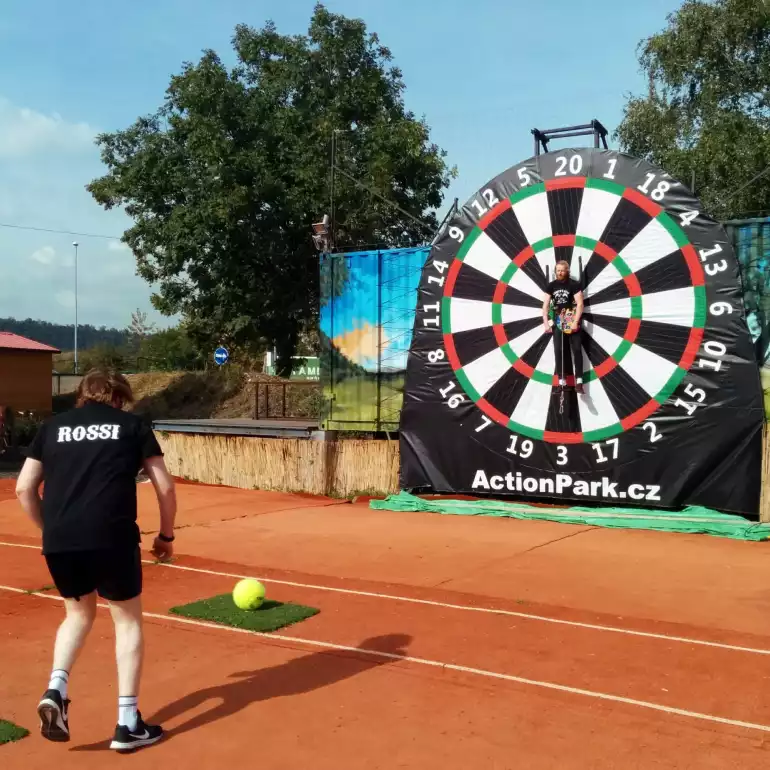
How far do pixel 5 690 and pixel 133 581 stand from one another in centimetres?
146

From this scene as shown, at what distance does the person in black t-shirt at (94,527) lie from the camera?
13.2 feet

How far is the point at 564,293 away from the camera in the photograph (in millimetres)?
11344

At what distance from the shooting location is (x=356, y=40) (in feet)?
82.5

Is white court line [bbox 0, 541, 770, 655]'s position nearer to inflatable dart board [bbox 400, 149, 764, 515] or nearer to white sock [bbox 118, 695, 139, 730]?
white sock [bbox 118, 695, 139, 730]

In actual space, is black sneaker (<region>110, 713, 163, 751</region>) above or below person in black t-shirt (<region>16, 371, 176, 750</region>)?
below

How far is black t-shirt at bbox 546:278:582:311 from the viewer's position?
11.3 m

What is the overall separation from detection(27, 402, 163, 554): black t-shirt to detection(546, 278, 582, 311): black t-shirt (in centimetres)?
806

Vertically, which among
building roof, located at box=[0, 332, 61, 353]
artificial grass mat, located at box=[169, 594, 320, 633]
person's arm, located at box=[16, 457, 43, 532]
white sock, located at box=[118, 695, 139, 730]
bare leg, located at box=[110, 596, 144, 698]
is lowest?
artificial grass mat, located at box=[169, 594, 320, 633]

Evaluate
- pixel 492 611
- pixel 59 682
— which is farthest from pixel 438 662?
pixel 59 682

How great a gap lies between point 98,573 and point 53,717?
2.17 ft

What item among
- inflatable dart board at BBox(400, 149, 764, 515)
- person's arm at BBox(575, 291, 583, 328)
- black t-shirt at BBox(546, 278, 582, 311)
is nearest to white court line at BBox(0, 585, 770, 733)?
inflatable dart board at BBox(400, 149, 764, 515)

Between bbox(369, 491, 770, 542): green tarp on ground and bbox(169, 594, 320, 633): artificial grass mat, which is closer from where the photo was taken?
bbox(169, 594, 320, 633): artificial grass mat

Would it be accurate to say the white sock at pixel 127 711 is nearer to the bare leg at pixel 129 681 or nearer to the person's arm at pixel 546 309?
the bare leg at pixel 129 681

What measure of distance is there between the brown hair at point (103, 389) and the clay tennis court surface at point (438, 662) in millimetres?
1645
